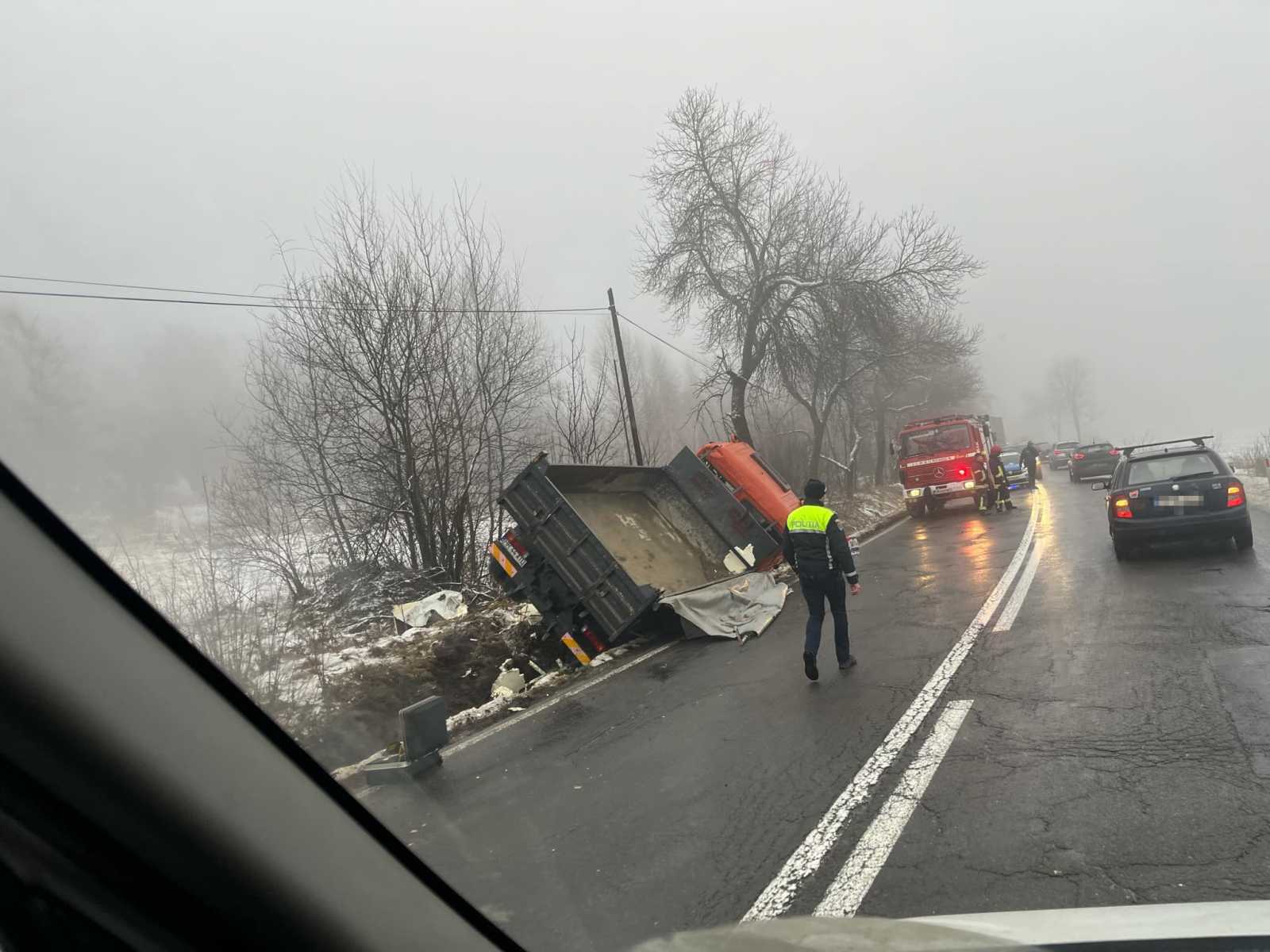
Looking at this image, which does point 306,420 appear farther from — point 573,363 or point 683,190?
point 683,190

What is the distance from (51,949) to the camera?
3.76 feet

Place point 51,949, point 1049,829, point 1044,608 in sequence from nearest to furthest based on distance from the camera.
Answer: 1. point 51,949
2. point 1049,829
3. point 1044,608

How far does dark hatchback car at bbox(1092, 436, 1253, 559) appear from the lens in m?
10.9

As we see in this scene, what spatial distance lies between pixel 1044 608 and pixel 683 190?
19.2 m

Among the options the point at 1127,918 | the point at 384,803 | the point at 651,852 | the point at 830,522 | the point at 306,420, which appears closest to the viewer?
the point at 1127,918

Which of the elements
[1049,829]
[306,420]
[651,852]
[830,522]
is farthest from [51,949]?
[306,420]

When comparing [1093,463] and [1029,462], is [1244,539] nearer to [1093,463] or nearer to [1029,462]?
[1029,462]

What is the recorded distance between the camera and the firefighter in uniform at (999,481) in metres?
23.2

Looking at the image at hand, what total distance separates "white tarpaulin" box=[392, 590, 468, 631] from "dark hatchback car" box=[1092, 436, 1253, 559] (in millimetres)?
8830

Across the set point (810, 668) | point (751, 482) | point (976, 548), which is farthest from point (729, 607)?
point (976, 548)

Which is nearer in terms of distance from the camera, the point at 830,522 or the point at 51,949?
the point at 51,949

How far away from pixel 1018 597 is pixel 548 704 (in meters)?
5.78

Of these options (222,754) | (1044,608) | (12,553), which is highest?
(12,553)

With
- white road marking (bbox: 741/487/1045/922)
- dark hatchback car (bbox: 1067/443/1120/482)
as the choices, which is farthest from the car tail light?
dark hatchback car (bbox: 1067/443/1120/482)
